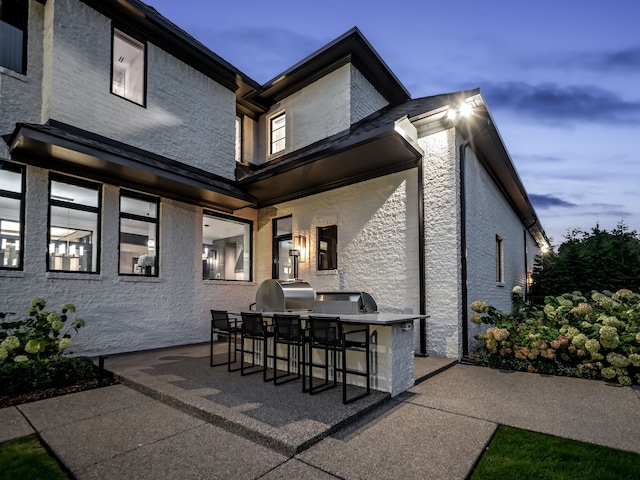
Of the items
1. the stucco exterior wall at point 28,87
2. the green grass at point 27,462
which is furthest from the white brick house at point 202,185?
the green grass at point 27,462

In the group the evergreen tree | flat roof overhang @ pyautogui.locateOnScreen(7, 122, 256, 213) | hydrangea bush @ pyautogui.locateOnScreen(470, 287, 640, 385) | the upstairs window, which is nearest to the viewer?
hydrangea bush @ pyautogui.locateOnScreen(470, 287, 640, 385)

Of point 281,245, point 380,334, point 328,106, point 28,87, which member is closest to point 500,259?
point 281,245

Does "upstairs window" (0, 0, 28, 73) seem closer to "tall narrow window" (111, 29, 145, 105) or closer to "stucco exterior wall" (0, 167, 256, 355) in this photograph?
"tall narrow window" (111, 29, 145, 105)

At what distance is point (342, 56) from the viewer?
28.9ft

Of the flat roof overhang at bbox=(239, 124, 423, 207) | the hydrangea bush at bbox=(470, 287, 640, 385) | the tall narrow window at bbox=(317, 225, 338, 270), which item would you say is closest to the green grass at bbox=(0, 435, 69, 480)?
the flat roof overhang at bbox=(239, 124, 423, 207)

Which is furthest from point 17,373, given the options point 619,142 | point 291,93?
point 619,142

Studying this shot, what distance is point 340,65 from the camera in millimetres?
8914

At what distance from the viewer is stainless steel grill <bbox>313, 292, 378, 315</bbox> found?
517 cm

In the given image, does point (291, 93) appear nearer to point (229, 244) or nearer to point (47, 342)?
point (229, 244)

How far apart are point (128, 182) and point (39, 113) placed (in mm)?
1781

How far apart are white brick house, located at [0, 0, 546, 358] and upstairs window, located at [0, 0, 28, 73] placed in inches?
1.4

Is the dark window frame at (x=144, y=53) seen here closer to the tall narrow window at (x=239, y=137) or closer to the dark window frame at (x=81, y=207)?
the dark window frame at (x=81, y=207)

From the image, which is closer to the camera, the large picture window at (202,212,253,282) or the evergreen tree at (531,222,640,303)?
the large picture window at (202,212,253,282)

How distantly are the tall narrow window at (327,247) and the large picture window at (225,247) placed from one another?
7.87 feet
